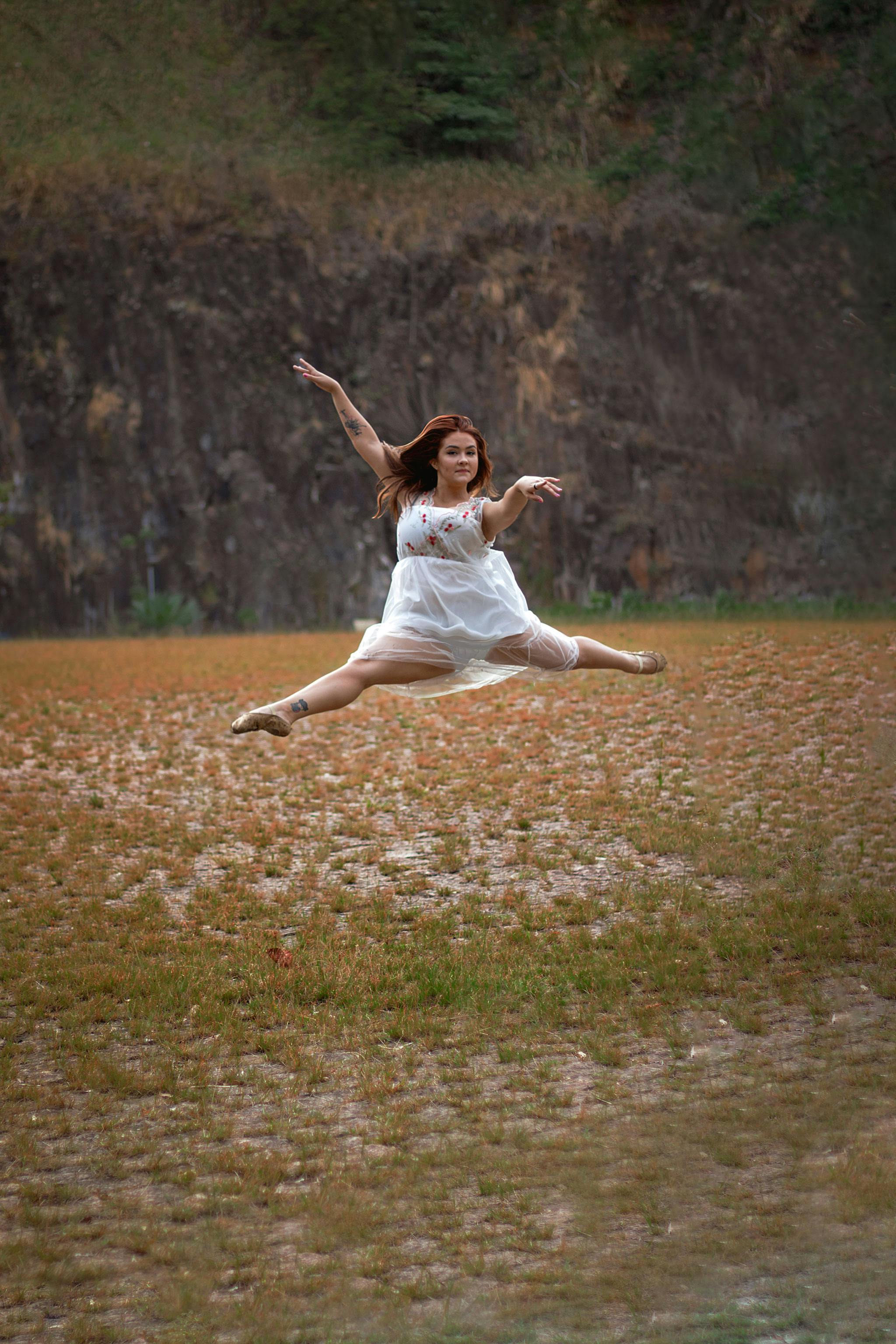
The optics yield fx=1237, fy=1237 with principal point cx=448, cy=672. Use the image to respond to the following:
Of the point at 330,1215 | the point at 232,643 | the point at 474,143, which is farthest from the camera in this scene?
the point at 232,643

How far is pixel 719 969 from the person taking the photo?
3586mm

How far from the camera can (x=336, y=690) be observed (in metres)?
3.55

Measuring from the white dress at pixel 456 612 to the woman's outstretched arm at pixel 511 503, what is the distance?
0.10ft

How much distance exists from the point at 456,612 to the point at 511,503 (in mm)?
380

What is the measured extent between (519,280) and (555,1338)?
65.2 feet

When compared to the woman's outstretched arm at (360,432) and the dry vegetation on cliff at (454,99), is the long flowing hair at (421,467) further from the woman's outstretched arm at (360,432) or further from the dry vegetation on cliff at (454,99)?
the dry vegetation on cliff at (454,99)

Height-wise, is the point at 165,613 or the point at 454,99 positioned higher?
the point at 454,99

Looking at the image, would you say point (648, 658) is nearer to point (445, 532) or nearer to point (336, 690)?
point (445, 532)

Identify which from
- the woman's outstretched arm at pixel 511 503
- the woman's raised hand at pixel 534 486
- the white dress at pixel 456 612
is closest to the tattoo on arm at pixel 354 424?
the white dress at pixel 456 612

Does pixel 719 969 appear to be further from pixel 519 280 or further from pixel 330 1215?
pixel 519 280

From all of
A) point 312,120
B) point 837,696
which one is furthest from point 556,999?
point 312,120

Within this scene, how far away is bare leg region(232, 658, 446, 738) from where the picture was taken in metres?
3.35

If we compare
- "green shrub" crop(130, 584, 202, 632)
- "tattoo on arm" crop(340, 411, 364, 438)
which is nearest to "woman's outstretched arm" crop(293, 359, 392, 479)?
"tattoo on arm" crop(340, 411, 364, 438)

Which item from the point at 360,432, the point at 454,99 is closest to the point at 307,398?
the point at 454,99
